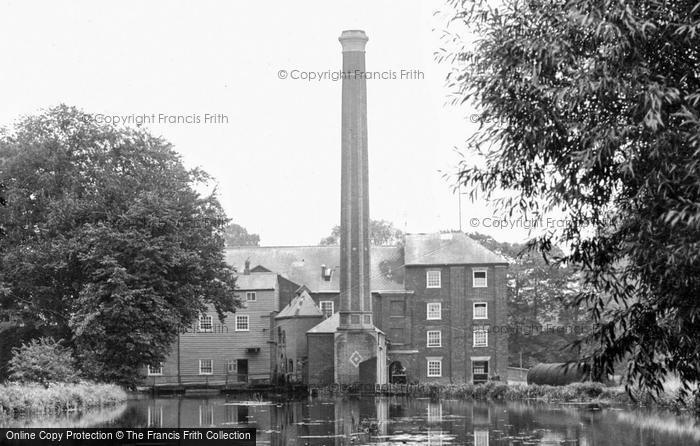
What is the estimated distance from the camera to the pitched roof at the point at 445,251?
220 ft

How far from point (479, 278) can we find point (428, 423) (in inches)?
1527

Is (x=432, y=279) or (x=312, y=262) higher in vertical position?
(x=312, y=262)

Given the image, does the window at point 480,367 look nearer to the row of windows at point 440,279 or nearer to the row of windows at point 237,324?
the row of windows at point 440,279

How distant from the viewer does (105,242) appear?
4384 cm

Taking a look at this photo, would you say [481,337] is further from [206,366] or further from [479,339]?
[206,366]

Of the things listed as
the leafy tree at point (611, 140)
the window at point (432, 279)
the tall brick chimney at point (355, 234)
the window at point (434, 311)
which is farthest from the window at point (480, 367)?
the leafy tree at point (611, 140)

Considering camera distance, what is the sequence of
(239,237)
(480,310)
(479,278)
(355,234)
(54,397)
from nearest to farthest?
(54,397) → (355,234) → (480,310) → (479,278) → (239,237)

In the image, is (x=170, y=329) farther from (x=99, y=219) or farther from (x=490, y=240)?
(x=490, y=240)

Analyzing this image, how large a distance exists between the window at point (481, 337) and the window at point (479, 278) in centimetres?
305

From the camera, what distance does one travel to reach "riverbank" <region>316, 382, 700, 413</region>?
34.6m

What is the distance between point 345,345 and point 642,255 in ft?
155

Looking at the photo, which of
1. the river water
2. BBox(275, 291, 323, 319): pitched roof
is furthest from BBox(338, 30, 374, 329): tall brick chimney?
the river water

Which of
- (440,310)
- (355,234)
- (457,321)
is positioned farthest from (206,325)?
(457,321)

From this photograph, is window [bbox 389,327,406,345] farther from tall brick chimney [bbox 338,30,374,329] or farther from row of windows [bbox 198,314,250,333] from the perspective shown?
row of windows [bbox 198,314,250,333]
